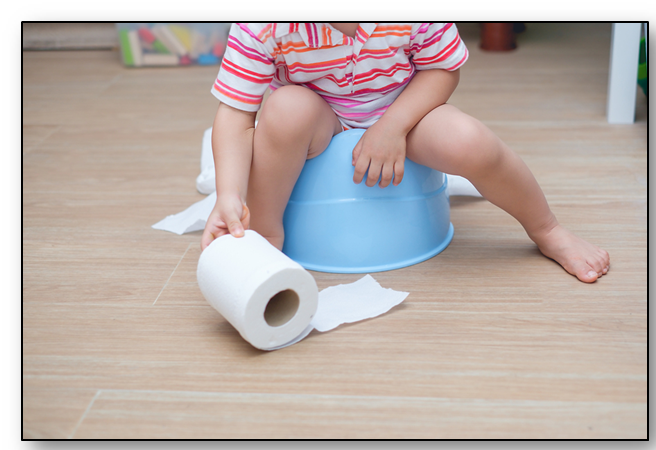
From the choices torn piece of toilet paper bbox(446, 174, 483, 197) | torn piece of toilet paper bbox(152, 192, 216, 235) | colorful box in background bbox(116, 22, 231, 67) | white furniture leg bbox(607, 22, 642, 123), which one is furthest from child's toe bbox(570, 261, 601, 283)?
colorful box in background bbox(116, 22, 231, 67)

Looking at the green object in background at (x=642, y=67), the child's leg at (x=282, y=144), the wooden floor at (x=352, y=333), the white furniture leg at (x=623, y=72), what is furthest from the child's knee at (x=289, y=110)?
the green object in background at (x=642, y=67)

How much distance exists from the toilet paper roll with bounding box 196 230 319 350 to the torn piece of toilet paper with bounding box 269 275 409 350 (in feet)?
0.11

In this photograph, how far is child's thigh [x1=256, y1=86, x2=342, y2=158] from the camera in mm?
853

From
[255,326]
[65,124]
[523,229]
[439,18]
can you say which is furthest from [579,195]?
[65,124]

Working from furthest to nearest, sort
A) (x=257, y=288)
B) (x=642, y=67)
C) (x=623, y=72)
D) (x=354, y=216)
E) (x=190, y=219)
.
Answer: (x=642, y=67) < (x=623, y=72) < (x=190, y=219) < (x=354, y=216) < (x=257, y=288)

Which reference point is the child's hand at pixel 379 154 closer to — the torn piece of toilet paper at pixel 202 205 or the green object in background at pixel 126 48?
the torn piece of toilet paper at pixel 202 205

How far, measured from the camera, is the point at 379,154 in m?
0.87

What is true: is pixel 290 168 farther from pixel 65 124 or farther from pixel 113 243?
pixel 65 124

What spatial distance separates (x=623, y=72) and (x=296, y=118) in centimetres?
93

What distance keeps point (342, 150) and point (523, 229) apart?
343 millimetres

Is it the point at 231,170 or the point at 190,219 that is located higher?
the point at 231,170

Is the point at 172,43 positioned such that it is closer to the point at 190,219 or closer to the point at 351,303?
the point at 190,219

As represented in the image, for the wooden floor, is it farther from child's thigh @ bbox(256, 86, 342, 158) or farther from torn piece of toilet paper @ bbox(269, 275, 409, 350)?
child's thigh @ bbox(256, 86, 342, 158)

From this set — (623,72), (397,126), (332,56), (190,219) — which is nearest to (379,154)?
(397,126)
